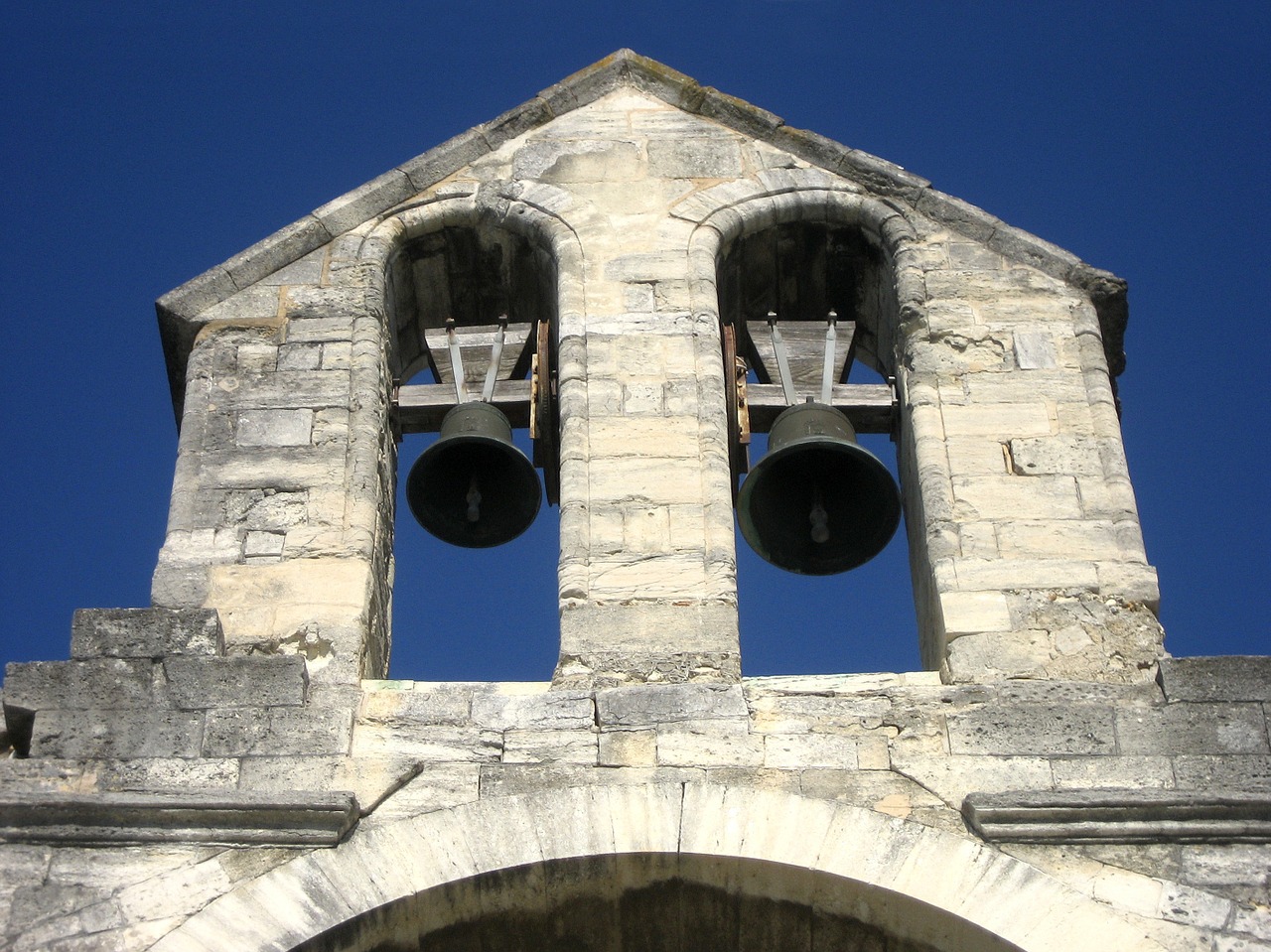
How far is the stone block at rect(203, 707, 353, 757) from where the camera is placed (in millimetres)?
6883

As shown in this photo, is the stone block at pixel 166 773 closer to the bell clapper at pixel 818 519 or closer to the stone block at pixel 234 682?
the stone block at pixel 234 682

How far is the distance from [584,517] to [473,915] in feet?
5.34

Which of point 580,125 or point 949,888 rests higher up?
point 580,125

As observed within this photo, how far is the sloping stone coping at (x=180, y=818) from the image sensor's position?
6.55 m

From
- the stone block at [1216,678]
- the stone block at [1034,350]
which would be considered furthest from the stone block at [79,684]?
the stone block at [1034,350]

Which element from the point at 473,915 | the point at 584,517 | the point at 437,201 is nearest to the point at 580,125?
the point at 437,201

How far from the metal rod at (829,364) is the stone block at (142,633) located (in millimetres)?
2454

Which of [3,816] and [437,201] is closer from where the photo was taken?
[3,816]

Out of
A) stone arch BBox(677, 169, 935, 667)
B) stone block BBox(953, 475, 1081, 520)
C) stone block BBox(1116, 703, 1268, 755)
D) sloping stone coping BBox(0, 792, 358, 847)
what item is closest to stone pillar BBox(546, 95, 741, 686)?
stone arch BBox(677, 169, 935, 667)

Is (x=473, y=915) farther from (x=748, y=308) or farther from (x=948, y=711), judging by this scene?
(x=748, y=308)

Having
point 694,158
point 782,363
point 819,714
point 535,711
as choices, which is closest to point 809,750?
point 819,714

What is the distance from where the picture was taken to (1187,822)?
260 inches

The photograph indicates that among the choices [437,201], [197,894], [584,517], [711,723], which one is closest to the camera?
[197,894]

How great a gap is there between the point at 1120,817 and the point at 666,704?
133cm
